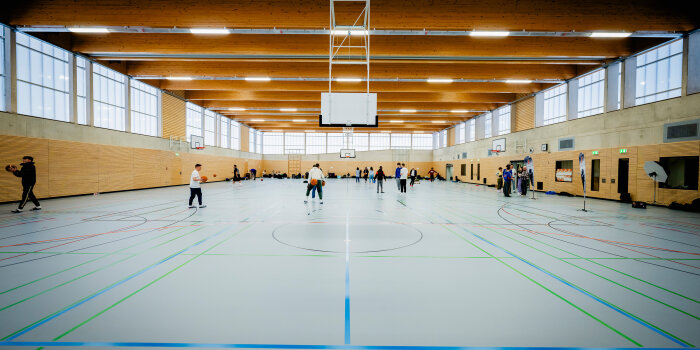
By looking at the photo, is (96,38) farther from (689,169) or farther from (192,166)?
(689,169)

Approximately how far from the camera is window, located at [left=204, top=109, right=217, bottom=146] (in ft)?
83.0

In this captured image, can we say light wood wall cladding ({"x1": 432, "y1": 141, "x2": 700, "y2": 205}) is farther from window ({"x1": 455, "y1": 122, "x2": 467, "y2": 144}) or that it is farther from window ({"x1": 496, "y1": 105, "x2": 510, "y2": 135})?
window ({"x1": 455, "y1": 122, "x2": 467, "y2": 144})

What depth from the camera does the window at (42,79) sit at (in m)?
11.0

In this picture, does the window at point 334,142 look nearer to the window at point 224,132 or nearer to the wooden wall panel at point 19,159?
the window at point 224,132

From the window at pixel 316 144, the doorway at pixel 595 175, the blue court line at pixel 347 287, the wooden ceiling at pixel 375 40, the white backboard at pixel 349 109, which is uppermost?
the wooden ceiling at pixel 375 40

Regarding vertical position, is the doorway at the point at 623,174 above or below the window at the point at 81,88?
below

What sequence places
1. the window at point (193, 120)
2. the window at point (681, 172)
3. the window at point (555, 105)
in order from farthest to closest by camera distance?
the window at point (193, 120) → the window at point (555, 105) → the window at point (681, 172)

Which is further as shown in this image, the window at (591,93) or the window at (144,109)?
the window at (144,109)

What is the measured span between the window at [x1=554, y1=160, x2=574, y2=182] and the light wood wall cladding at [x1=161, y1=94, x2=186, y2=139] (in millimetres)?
26419

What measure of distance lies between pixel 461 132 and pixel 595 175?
17.6 meters

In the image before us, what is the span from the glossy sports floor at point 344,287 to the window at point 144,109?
1280 centimetres

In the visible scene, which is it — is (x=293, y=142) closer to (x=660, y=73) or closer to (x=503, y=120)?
(x=503, y=120)

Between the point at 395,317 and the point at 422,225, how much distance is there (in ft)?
15.0

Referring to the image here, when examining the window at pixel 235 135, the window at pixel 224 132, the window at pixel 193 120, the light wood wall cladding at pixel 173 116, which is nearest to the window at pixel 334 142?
the window at pixel 235 135
